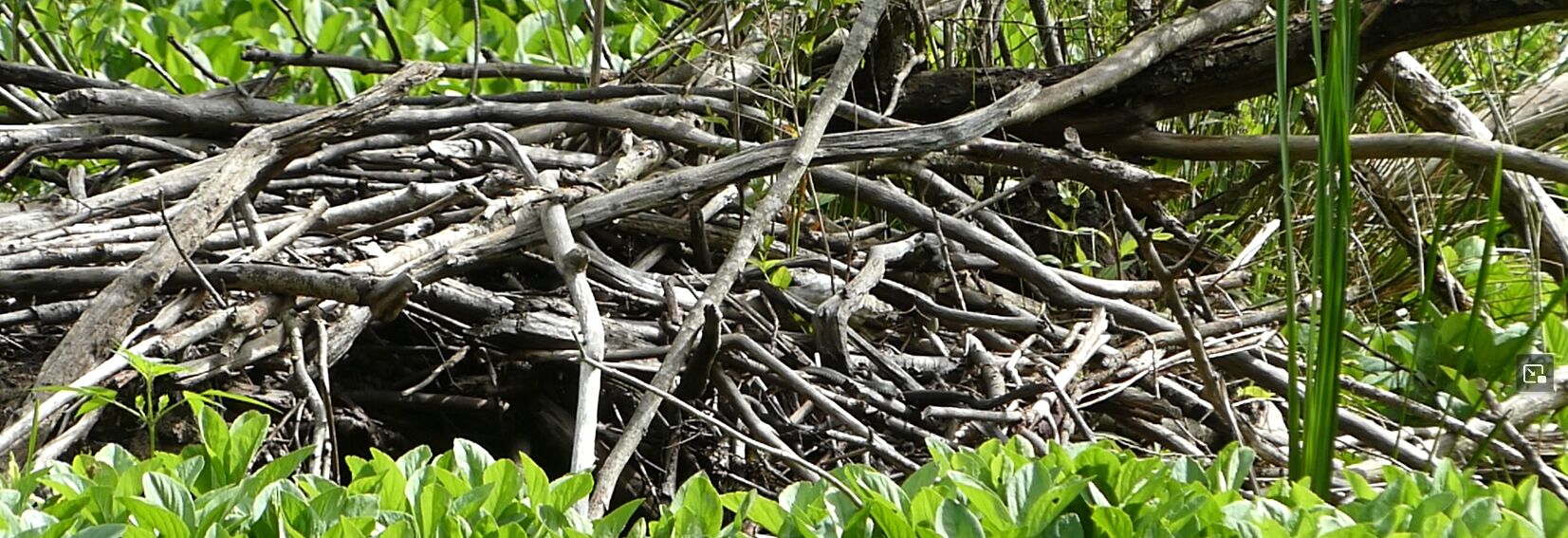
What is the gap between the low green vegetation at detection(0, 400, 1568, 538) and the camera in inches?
51.6

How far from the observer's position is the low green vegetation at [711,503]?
4.30 ft

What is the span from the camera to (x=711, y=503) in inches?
55.5

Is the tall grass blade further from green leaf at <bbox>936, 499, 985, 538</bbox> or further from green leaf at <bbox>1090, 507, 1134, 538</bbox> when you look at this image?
green leaf at <bbox>936, 499, 985, 538</bbox>

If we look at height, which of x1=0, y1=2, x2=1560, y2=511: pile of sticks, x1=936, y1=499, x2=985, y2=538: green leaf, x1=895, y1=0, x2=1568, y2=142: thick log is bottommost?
x1=0, y1=2, x2=1560, y2=511: pile of sticks

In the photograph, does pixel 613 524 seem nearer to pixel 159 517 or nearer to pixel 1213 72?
pixel 159 517

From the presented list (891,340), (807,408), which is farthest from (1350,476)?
(891,340)

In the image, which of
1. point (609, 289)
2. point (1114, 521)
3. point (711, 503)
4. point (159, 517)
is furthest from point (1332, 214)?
point (609, 289)

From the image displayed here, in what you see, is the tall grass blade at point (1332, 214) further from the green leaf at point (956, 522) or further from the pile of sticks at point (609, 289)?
the pile of sticks at point (609, 289)

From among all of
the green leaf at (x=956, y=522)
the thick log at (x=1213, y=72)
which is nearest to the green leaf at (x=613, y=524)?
the green leaf at (x=956, y=522)

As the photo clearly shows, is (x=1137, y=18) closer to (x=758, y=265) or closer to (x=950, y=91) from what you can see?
(x=950, y=91)

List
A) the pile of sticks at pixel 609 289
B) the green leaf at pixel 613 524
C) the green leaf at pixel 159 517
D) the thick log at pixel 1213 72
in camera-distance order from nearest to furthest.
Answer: the green leaf at pixel 159 517 < the green leaf at pixel 613 524 < the pile of sticks at pixel 609 289 < the thick log at pixel 1213 72

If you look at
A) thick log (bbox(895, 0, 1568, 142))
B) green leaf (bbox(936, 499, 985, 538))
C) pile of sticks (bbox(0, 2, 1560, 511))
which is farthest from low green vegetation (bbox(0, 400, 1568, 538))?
thick log (bbox(895, 0, 1568, 142))

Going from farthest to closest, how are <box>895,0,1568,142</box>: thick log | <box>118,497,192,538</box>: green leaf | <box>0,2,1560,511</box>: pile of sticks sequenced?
<box>895,0,1568,142</box>: thick log → <box>0,2,1560,511</box>: pile of sticks → <box>118,497,192,538</box>: green leaf

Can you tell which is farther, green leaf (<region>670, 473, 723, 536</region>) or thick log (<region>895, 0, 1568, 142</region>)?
thick log (<region>895, 0, 1568, 142</region>)
